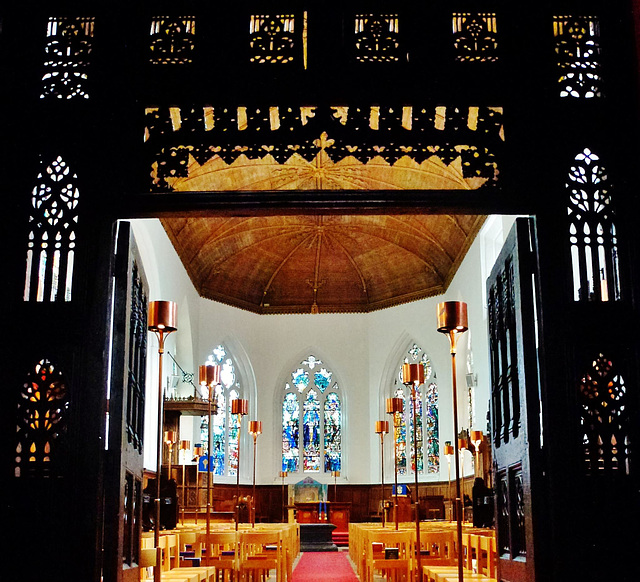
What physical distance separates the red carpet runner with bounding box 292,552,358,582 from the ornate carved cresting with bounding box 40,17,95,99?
744cm

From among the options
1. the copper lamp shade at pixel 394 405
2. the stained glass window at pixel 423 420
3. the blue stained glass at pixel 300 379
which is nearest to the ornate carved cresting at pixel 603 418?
the copper lamp shade at pixel 394 405

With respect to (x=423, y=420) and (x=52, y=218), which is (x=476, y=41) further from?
(x=423, y=420)

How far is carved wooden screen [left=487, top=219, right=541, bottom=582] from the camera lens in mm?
4977

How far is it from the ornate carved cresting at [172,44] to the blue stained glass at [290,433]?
17.7 metres

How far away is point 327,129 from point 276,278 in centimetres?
1664

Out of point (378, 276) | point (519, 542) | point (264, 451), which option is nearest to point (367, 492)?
point (264, 451)

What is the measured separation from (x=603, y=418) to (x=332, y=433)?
17.9m

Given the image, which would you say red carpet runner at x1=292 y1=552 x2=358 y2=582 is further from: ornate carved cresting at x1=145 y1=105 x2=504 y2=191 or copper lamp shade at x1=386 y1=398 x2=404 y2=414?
ornate carved cresting at x1=145 y1=105 x2=504 y2=191

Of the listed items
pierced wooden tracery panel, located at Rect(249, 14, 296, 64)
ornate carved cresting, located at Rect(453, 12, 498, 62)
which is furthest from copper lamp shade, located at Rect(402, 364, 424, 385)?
pierced wooden tracery panel, located at Rect(249, 14, 296, 64)

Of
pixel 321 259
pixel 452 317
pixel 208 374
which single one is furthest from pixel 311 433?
pixel 452 317

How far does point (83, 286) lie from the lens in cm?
506

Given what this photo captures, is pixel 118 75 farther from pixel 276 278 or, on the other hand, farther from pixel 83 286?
pixel 276 278

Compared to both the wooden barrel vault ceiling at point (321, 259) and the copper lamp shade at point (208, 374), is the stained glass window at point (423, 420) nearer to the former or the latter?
the wooden barrel vault ceiling at point (321, 259)

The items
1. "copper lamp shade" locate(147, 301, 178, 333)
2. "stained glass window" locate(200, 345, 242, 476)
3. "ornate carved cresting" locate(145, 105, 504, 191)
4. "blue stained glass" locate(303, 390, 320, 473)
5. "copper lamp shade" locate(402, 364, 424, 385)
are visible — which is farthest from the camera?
"blue stained glass" locate(303, 390, 320, 473)
